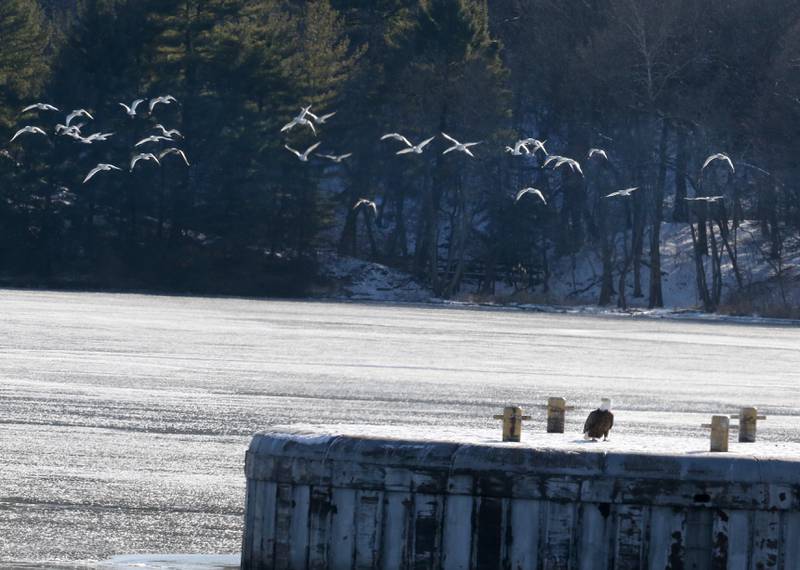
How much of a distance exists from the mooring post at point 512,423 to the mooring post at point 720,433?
4.03 feet

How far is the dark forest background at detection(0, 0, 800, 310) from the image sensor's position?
2867 inches

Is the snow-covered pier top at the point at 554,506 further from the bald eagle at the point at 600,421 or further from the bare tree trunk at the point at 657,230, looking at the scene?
the bare tree trunk at the point at 657,230

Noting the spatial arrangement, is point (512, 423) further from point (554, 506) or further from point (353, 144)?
point (353, 144)

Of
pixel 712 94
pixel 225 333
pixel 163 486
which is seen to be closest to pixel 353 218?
pixel 712 94

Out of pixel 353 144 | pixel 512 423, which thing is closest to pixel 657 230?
pixel 353 144

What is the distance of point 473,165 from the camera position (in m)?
78.2

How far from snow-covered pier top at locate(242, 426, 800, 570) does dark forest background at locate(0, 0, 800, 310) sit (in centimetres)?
6027

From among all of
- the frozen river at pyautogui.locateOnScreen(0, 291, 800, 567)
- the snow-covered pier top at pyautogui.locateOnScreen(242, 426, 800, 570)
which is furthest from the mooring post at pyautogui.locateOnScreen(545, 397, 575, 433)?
the snow-covered pier top at pyautogui.locateOnScreen(242, 426, 800, 570)

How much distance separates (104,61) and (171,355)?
159ft

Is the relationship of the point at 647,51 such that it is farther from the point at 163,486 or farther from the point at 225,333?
the point at 163,486

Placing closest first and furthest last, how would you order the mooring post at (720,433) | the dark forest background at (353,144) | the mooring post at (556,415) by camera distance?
the mooring post at (720,433), the mooring post at (556,415), the dark forest background at (353,144)

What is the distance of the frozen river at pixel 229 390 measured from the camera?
1395 cm

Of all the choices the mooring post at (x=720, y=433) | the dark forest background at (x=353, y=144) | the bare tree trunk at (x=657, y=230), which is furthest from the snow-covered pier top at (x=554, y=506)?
the bare tree trunk at (x=657, y=230)

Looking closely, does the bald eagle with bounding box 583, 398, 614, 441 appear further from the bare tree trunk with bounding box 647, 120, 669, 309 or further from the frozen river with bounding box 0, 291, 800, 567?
the bare tree trunk with bounding box 647, 120, 669, 309
